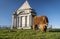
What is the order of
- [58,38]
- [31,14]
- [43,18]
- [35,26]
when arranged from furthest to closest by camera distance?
[31,14] → [35,26] → [43,18] → [58,38]

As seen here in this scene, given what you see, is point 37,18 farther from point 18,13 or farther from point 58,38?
point 18,13

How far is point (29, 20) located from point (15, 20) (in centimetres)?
340

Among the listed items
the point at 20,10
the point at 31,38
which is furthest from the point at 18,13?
the point at 31,38

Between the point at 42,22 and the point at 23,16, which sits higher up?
the point at 23,16

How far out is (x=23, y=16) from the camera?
3800cm

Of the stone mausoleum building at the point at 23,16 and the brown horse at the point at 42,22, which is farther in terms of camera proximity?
the stone mausoleum building at the point at 23,16

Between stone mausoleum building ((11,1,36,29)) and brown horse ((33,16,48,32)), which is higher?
stone mausoleum building ((11,1,36,29))

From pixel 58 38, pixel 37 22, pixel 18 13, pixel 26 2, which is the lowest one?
pixel 58 38

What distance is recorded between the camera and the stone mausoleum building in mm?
37219

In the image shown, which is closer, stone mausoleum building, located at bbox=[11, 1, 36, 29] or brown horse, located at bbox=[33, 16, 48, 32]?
brown horse, located at bbox=[33, 16, 48, 32]

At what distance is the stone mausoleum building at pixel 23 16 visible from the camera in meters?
37.2

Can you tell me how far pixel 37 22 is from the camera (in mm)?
14477

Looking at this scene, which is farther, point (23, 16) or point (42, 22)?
point (23, 16)

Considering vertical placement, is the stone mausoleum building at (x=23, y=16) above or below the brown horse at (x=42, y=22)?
above
